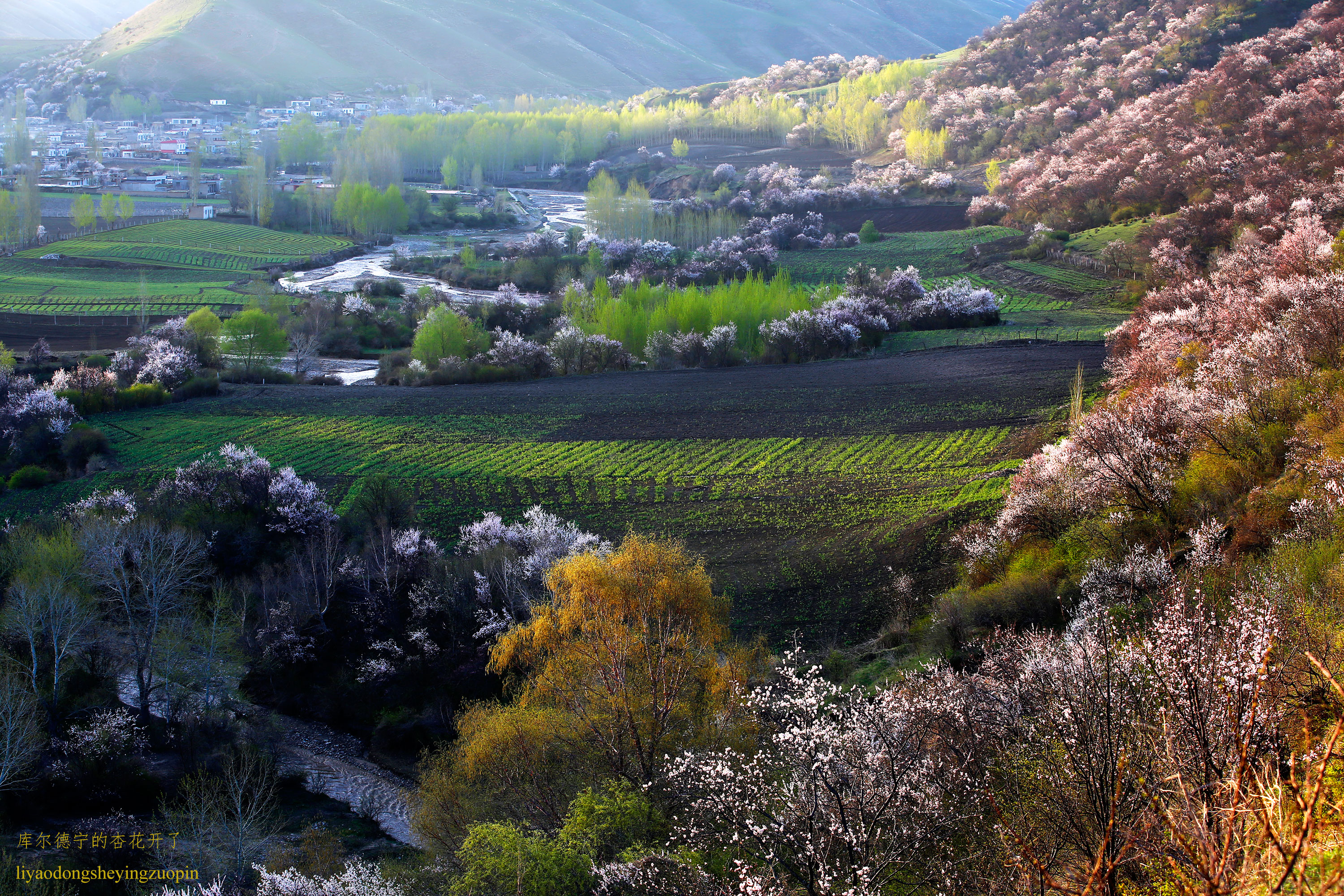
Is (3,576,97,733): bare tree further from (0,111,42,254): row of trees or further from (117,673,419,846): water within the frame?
(0,111,42,254): row of trees

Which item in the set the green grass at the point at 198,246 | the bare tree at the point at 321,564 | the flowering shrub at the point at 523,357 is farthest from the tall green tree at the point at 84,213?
the bare tree at the point at 321,564

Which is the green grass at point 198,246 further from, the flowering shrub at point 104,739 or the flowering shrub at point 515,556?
the flowering shrub at point 104,739

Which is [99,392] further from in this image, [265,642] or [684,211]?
[684,211]

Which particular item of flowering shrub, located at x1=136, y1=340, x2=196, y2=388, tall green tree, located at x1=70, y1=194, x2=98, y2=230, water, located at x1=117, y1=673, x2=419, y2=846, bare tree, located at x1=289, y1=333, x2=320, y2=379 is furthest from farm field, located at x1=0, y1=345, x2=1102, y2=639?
tall green tree, located at x1=70, y1=194, x2=98, y2=230

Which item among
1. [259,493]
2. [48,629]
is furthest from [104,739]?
[259,493]

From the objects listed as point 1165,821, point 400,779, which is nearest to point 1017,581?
point 1165,821
